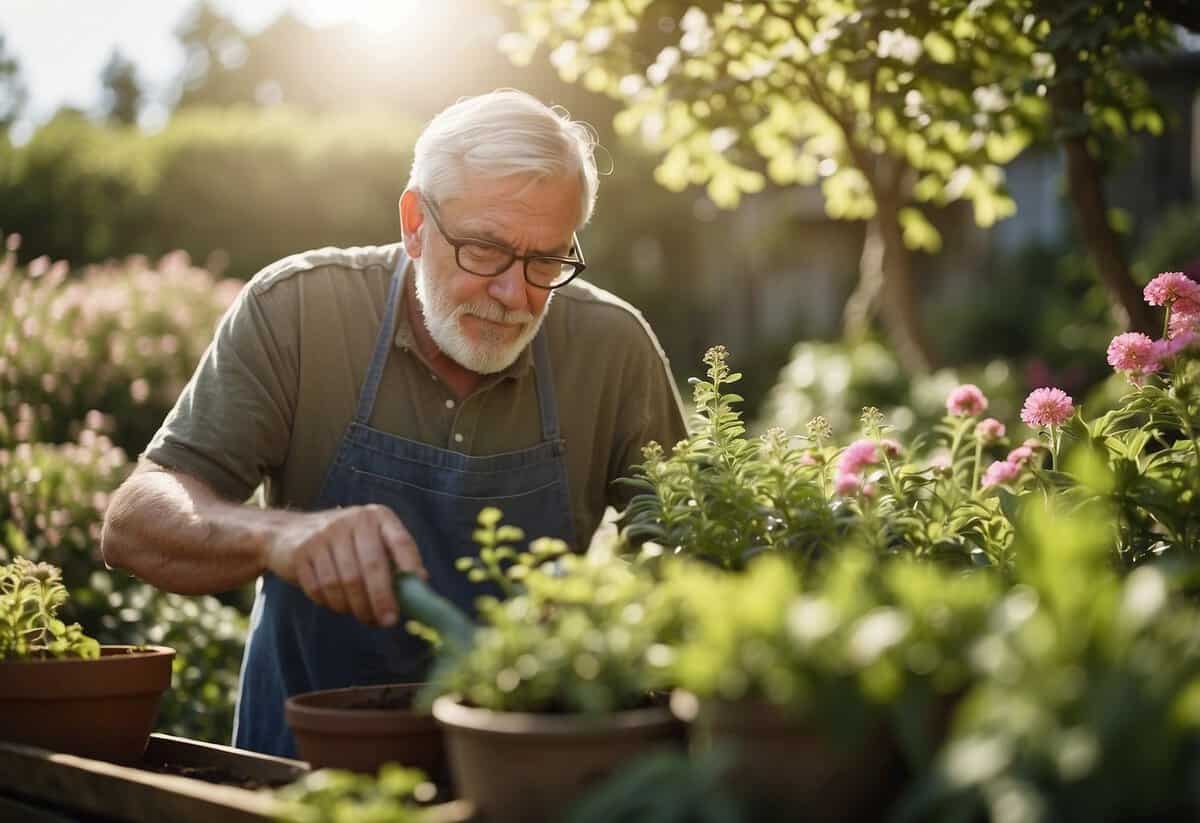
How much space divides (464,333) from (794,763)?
1575mm

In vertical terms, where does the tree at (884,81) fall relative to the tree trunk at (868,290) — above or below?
above

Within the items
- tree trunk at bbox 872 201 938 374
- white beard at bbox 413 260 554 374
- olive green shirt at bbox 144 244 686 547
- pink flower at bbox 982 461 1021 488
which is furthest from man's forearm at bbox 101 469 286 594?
tree trunk at bbox 872 201 938 374

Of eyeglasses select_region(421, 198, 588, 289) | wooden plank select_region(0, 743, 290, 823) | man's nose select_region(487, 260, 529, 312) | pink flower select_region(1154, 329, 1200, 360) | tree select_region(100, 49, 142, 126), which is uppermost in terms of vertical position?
tree select_region(100, 49, 142, 126)

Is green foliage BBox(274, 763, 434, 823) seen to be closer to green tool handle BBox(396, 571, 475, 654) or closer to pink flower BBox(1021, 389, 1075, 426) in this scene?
green tool handle BBox(396, 571, 475, 654)

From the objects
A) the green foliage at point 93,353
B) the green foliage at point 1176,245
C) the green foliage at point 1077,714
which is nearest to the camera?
the green foliage at point 1077,714

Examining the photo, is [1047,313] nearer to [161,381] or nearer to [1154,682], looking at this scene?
[161,381]

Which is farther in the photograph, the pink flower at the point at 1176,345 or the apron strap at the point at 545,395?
the apron strap at the point at 545,395

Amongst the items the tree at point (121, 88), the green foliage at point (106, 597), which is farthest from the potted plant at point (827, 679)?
the tree at point (121, 88)

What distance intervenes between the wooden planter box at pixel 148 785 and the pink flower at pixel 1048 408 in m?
1.12

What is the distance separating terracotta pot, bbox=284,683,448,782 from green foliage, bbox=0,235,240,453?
4.19 meters

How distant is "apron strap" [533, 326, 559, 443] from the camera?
2.69 m

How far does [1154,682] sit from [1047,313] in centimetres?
1400

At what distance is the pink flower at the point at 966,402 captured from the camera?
85.6 inches

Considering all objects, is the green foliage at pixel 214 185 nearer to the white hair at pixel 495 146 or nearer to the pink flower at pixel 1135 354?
the white hair at pixel 495 146
